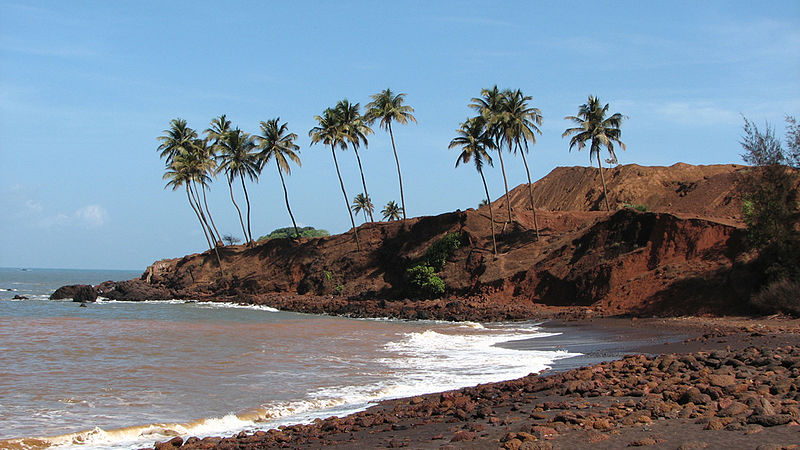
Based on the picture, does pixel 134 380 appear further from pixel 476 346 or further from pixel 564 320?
pixel 564 320

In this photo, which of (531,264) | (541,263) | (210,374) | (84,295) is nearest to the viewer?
(210,374)

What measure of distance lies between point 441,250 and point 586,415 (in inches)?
1493

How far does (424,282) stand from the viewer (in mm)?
44281

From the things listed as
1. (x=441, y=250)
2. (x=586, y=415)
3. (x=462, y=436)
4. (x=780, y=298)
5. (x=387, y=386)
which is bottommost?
(x=387, y=386)

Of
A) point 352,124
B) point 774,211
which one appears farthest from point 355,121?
point 774,211

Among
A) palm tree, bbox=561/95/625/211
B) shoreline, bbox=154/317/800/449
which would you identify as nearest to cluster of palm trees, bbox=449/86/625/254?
palm tree, bbox=561/95/625/211

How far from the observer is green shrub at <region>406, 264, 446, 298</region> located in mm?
43562

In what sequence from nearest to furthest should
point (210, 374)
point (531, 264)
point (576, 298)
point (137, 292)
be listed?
point (210, 374), point (576, 298), point (531, 264), point (137, 292)

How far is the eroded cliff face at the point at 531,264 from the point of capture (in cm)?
3002

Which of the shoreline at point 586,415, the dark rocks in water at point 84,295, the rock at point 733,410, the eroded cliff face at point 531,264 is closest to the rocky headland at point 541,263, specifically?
the eroded cliff face at point 531,264

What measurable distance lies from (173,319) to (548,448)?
3090 cm

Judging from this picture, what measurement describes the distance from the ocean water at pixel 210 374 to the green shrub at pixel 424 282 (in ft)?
53.0

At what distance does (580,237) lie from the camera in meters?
39.7

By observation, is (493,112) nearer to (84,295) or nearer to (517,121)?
(517,121)
